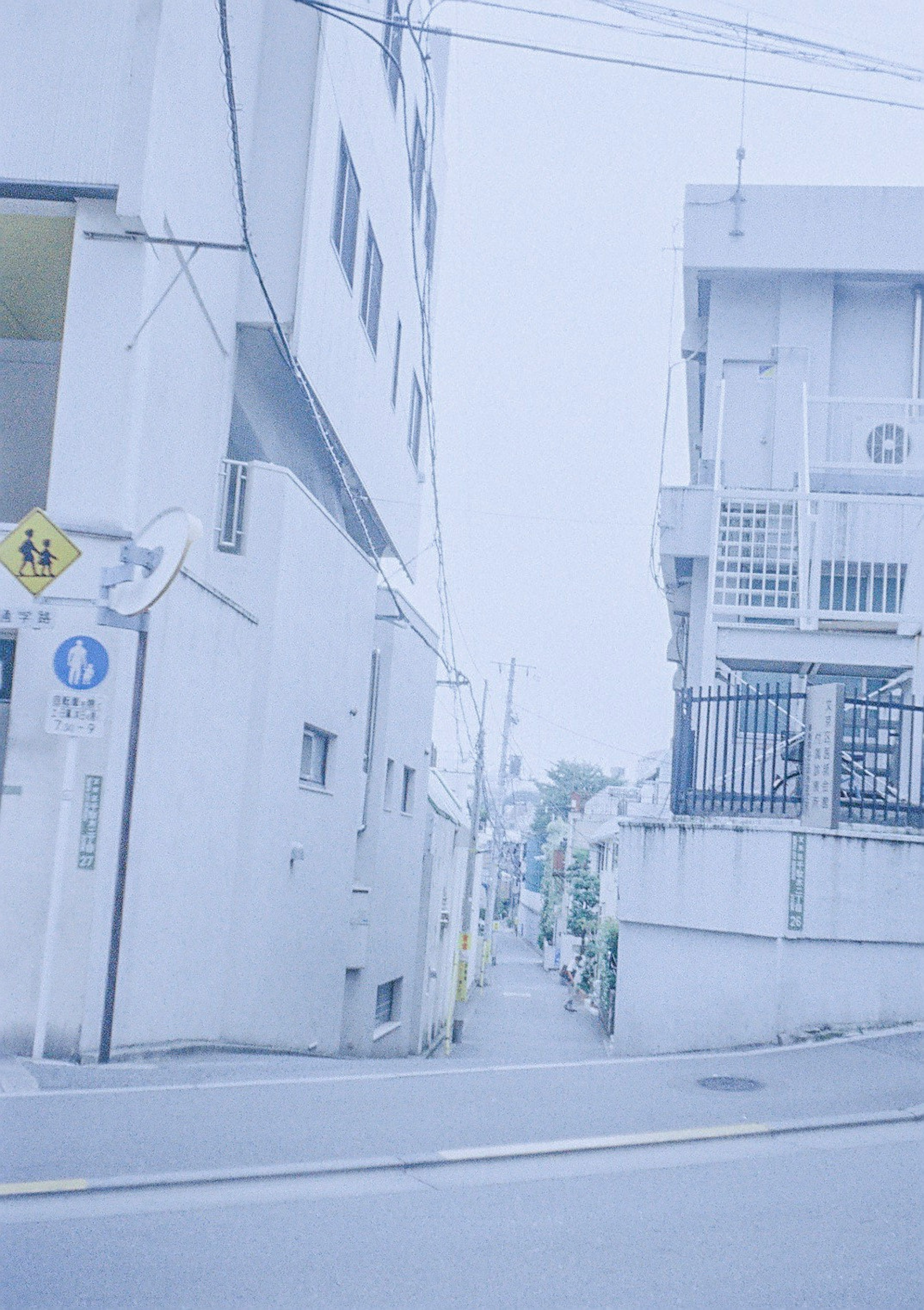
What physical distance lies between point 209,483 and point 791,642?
670 cm

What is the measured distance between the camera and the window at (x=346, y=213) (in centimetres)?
1438

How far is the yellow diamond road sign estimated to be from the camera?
28.5 feet

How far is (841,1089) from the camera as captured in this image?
8781mm

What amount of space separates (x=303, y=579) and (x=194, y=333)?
3.26 m

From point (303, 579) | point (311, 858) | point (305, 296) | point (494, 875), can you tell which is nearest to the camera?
point (305, 296)

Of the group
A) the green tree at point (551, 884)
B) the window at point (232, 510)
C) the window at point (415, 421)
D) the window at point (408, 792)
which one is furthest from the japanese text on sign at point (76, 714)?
the green tree at point (551, 884)

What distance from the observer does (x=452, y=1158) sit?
22.2ft

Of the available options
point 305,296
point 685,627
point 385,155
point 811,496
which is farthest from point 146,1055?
point 685,627

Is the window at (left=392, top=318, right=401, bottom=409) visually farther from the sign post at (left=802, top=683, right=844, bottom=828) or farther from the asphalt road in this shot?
the asphalt road

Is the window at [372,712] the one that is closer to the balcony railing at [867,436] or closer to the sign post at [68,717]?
the balcony railing at [867,436]

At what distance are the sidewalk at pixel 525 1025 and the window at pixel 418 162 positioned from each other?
1296 centimetres

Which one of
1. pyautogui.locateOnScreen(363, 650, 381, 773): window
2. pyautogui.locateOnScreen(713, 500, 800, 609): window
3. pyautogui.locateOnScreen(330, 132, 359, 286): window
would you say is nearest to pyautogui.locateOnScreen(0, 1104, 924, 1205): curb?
pyautogui.locateOnScreen(713, 500, 800, 609): window

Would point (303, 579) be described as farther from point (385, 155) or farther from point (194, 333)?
point (385, 155)

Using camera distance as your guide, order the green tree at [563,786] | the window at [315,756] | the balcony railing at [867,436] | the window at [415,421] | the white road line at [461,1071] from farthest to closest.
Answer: the green tree at [563,786] < the window at [415,421] < the balcony railing at [867,436] < the window at [315,756] < the white road line at [461,1071]
